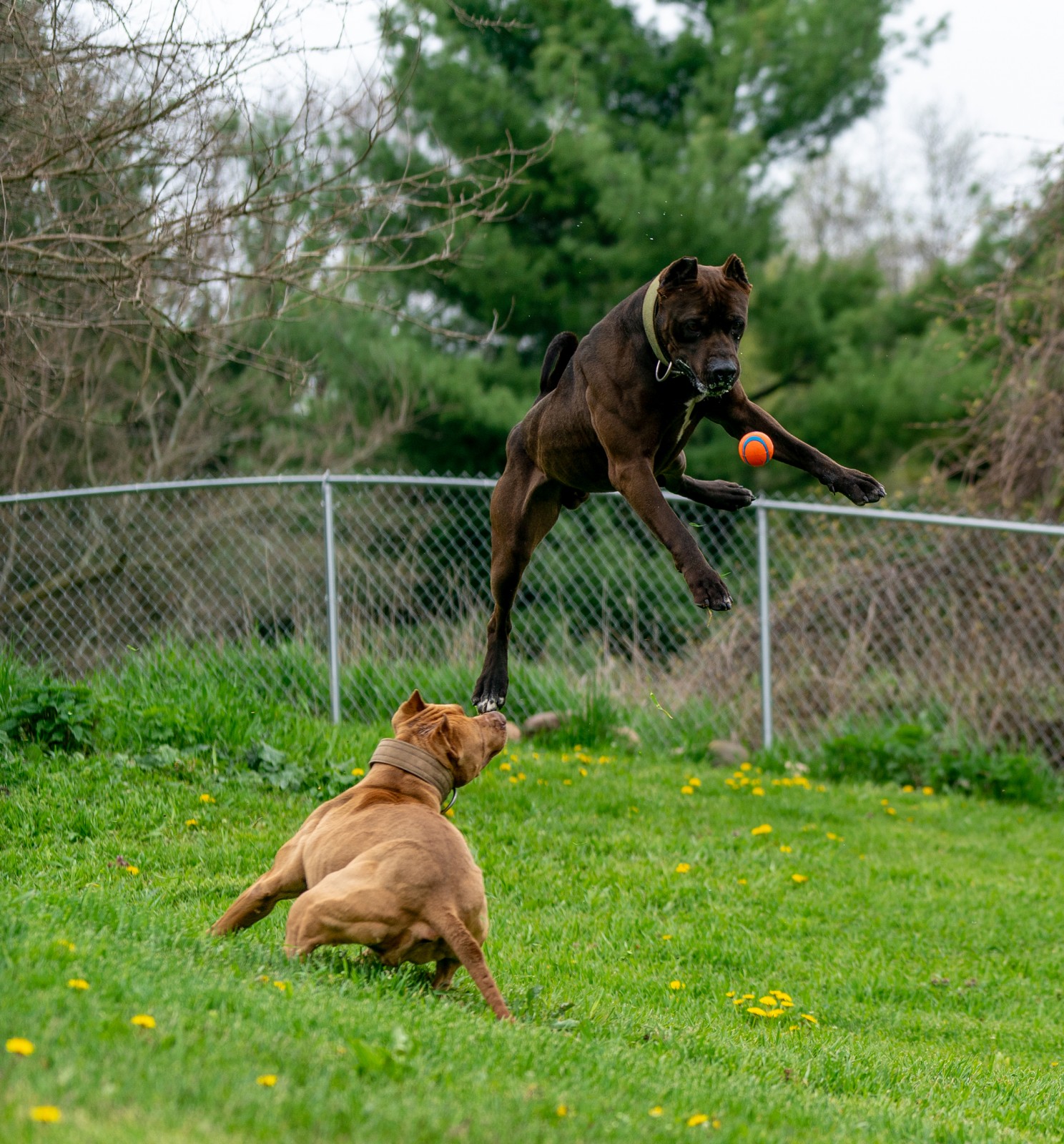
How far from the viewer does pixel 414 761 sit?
406 centimetres

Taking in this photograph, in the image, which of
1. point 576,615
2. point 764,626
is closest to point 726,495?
point 764,626

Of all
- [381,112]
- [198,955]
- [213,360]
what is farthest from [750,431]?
[213,360]

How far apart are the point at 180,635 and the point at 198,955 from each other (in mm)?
5035

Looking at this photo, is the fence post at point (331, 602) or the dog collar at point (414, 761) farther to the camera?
the fence post at point (331, 602)

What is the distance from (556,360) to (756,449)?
809 mm

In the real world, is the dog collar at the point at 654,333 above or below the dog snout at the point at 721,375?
above

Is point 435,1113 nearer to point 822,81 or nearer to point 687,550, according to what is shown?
point 687,550

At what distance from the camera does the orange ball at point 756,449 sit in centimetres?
310

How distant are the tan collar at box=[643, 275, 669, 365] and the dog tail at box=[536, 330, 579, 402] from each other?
0.51 m

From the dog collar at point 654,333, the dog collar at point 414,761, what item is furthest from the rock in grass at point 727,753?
the dog collar at point 654,333

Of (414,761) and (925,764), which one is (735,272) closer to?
(414,761)

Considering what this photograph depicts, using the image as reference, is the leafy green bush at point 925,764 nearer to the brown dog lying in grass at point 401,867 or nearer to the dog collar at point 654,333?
the brown dog lying in grass at point 401,867

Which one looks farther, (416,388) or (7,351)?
(416,388)

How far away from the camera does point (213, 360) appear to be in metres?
12.6
